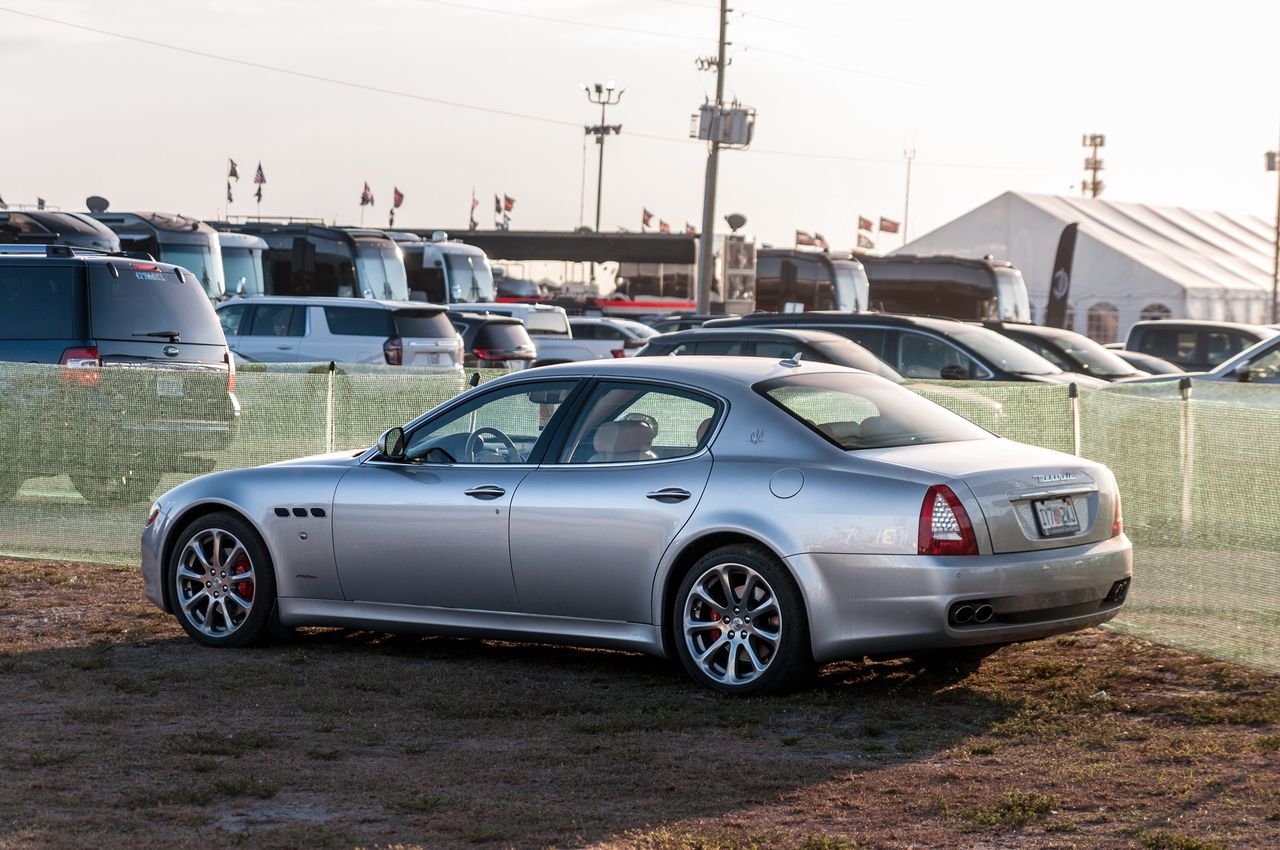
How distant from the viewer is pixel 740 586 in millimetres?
7352

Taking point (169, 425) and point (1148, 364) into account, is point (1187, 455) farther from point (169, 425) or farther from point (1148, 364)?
point (1148, 364)

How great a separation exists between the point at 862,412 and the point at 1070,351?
12.8 meters

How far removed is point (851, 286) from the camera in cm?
4428

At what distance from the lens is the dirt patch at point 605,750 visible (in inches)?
209

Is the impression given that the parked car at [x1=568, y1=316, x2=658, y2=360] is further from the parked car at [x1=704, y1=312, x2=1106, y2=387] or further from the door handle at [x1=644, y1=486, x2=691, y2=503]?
the door handle at [x1=644, y1=486, x2=691, y2=503]

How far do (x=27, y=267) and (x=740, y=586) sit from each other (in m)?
8.73

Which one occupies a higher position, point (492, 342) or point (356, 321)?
Answer: point (356, 321)

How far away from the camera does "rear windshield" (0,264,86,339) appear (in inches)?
547

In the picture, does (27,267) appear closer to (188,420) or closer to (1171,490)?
(188,420)

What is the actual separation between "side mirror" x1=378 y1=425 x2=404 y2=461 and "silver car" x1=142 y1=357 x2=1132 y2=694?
0.03ft

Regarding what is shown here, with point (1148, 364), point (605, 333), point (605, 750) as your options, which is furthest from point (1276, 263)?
point (605, 750)

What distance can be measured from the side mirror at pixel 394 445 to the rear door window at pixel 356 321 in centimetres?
1536

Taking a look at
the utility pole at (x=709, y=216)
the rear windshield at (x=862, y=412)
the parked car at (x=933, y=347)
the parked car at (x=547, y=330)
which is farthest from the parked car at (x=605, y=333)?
the rear windshield at (x=862, y=412)

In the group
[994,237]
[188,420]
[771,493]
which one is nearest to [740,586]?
[771,493]
